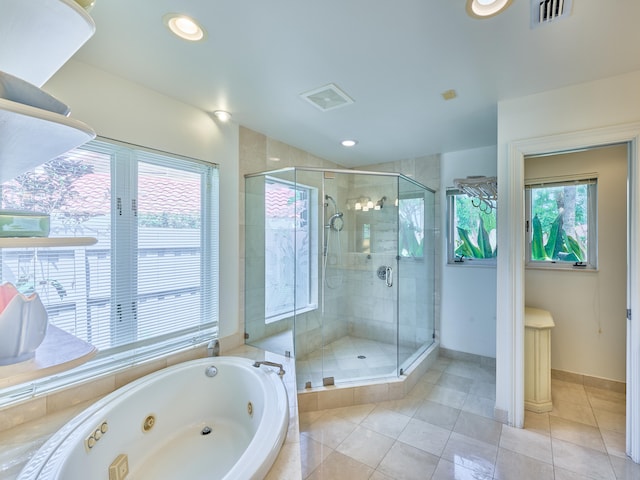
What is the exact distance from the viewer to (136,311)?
1.95m

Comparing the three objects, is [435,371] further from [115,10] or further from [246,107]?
Result: [115,10]

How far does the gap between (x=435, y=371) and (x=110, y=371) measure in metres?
2.91

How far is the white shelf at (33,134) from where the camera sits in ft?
1.89

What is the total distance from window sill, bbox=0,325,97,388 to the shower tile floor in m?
1.94

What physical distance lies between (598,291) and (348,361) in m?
2.44

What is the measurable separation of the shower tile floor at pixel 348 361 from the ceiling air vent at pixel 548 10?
2.66 metres

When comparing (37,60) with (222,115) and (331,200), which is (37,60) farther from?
(331,200)

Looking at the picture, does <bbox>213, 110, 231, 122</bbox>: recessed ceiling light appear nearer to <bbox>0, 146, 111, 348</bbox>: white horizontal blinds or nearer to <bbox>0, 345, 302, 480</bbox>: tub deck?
<bbox>0, 146, 111, 348</bbox>: white horizontal blinds

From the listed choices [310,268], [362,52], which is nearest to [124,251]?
[310,268]

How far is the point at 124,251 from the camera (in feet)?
6.15

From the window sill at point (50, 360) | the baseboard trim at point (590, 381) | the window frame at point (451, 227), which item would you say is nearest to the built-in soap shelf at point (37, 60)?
the window sill at point (50, 360)

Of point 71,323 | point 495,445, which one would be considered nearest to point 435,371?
point 495,445

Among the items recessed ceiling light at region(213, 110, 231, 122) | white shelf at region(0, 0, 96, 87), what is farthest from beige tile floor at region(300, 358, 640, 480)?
recessed ceiling light at region(213, 110, 231, 122)

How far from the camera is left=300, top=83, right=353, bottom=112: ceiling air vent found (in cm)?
197
